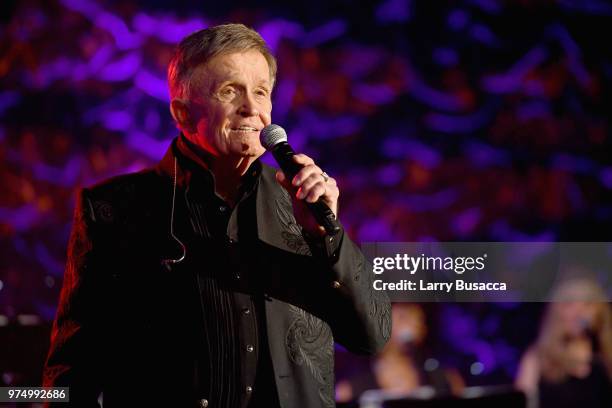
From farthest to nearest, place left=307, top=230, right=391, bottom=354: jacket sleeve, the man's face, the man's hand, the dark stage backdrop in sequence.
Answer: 1. the dark stage backdrop
2. the man's face
3. left=307, top=230, right=391, bottom=354: jacket sleeve
4. the man's hand

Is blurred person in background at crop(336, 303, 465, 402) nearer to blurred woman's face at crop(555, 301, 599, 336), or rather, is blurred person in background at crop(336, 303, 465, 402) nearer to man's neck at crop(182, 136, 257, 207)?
blurred woman's face at crop(555, 301, 599, 336)

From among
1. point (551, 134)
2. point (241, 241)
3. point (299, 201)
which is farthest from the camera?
point (551, 134)

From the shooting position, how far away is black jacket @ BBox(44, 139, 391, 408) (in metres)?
1.29

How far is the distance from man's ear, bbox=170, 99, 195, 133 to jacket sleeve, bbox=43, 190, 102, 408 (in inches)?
12.1

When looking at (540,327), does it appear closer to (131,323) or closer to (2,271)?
(131,323)

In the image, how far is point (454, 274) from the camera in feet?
8.93

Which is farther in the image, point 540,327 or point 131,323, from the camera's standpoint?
point 540,327

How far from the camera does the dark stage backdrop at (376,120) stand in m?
2.70

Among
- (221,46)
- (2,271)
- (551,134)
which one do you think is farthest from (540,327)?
(2,271)

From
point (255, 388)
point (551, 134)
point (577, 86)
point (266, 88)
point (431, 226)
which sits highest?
point (577, 86)

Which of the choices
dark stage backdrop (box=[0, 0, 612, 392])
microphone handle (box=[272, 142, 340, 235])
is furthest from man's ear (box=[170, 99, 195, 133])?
dark stage backdrop (box=[0, 0, 612, 392])

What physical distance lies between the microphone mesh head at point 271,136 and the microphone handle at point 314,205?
0.02 metres

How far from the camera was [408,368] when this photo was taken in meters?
2.73

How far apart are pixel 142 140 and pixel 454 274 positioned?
52.8 inches
